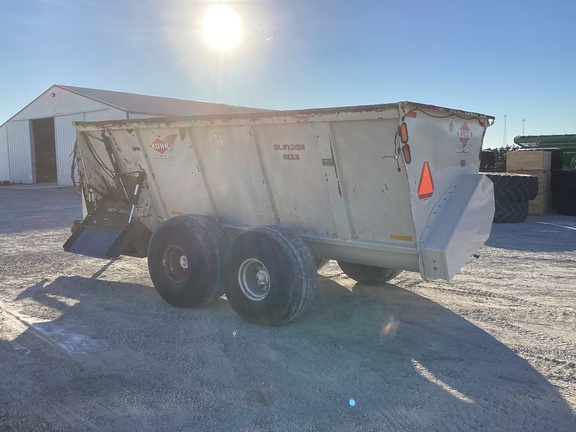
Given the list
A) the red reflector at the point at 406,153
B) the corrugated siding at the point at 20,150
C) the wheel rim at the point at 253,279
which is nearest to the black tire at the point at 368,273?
the wheel rim at the point at 253,279

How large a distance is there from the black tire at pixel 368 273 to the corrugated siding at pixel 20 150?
30.3 meters

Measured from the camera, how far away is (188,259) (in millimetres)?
5637

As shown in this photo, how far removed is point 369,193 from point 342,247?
2.42 feet

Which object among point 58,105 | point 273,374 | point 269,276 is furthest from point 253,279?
point 58,105

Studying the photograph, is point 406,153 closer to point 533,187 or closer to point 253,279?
point 253,279

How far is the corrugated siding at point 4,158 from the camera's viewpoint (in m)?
33.4

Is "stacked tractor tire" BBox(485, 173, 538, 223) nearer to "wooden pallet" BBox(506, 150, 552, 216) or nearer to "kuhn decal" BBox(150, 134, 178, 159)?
"wooden pallet" BBox(506, 150, 552, 216)

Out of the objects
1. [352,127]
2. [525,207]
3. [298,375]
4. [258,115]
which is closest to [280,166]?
[258,115]

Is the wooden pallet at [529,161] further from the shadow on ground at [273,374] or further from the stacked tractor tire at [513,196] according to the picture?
the shadow on ground at [273,374]

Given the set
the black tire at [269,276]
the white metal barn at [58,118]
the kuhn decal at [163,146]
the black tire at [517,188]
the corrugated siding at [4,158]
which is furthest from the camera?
the corrugated siding at [4,158]

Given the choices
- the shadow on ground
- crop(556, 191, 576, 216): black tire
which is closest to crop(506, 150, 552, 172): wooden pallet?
crop(556, 191, 576, 216): black tire

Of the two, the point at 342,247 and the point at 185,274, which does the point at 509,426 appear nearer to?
the point at 342,247

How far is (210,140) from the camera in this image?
230 inches

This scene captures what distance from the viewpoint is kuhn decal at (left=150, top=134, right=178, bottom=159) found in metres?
6.26
